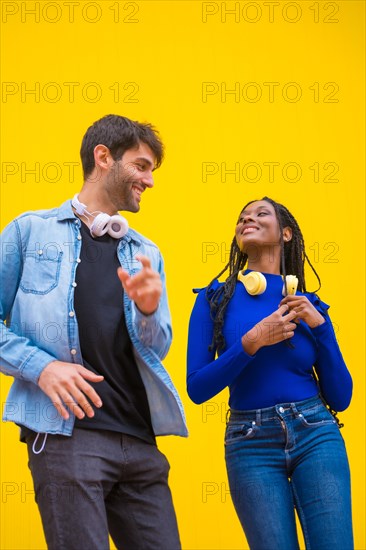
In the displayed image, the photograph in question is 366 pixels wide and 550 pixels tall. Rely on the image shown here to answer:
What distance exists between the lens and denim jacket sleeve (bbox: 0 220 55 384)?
1.75 meters

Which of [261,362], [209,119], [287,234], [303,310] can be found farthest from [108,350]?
[209,119]

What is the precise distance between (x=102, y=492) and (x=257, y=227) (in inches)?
38.8

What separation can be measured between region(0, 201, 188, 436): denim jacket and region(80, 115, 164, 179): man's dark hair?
200 mm

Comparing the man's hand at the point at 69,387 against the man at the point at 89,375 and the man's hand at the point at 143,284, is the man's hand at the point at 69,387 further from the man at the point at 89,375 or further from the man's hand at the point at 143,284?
the man's hand at the point at 143,284

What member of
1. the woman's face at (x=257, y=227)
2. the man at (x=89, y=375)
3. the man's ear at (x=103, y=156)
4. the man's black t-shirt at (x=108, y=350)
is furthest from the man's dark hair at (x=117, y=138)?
the woman's face at (x=257, y=227)

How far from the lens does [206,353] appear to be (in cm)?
231

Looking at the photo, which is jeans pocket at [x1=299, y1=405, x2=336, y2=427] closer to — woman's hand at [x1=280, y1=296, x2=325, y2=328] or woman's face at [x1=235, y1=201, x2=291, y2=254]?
woman's hand at [x1=280, y1=296, x2=325, y2=328]

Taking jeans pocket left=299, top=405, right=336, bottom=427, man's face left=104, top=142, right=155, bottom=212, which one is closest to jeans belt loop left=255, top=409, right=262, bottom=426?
jeans pocket left=299, top=405, right=336, bottom=427

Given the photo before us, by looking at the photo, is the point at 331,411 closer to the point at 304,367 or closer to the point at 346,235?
the point at 304,367

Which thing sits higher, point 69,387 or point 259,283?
point 259,283

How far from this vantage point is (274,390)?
219 centimetres

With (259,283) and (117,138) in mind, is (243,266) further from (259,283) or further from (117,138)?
(117,138)

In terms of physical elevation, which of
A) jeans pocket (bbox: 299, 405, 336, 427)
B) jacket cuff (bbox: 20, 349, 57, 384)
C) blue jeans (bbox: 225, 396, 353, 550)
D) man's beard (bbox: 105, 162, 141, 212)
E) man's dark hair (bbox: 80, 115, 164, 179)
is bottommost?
blue jeans (bbox: 225, 396, 353, 550)

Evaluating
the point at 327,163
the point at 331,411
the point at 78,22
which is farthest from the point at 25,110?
the point at 331,411
